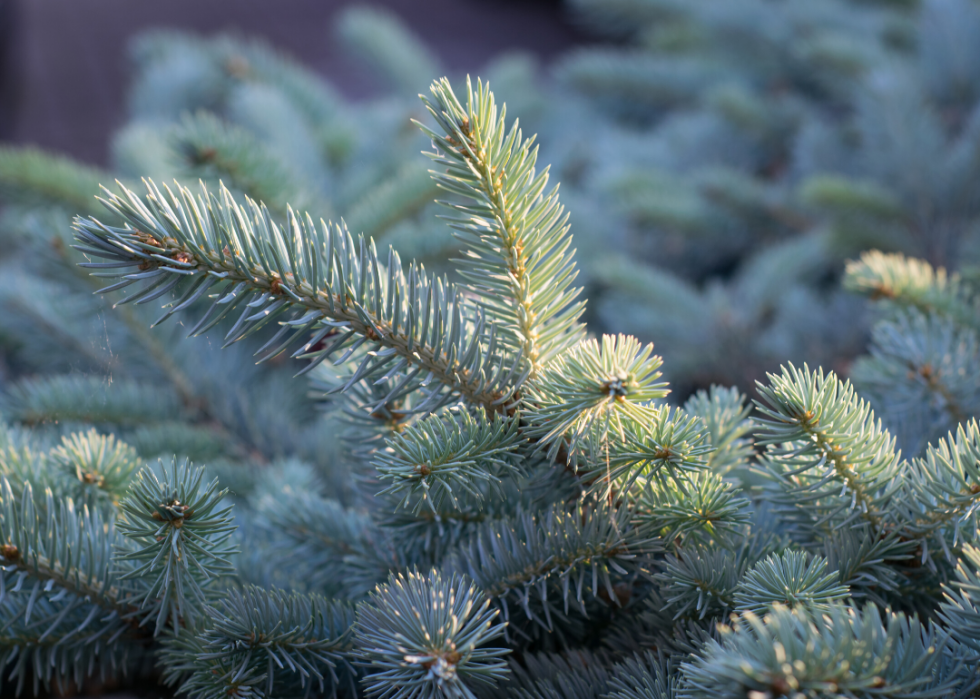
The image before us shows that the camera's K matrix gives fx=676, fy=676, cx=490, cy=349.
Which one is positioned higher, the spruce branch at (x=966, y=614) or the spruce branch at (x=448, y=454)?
the spruce branch at (x=448, y=454)

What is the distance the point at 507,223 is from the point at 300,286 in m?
0.11

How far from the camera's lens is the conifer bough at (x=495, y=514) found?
303mm

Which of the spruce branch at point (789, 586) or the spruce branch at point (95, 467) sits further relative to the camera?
the spruce branch at point (95, 467)

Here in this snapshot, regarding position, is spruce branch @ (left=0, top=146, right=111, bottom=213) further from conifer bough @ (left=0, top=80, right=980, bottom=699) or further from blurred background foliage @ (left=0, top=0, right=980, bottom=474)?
conifer bough @ (left=0, top=80, right=980, bottom=699)

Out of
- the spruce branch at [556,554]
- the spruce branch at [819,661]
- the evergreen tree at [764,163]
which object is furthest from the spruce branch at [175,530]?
the evergreen tree at [764,163]

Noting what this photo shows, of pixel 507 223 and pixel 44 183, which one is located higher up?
pixel 44 183

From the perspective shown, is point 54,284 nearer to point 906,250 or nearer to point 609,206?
point 609,206

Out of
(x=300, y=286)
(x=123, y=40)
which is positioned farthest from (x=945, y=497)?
(x=123, y=40)

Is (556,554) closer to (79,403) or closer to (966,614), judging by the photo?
(966,614)

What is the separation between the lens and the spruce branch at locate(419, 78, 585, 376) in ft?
1.08

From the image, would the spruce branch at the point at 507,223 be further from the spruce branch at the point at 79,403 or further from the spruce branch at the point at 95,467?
the spruce branch at the point at 79,403

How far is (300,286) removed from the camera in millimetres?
318

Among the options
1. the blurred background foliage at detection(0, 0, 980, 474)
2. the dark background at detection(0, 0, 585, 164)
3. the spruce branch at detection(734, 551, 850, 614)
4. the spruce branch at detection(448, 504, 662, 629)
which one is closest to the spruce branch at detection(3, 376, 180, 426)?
the blurred background foliage at detection(0, 0, 980, 474)

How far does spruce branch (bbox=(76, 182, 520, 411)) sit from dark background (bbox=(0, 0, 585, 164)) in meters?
2.11
